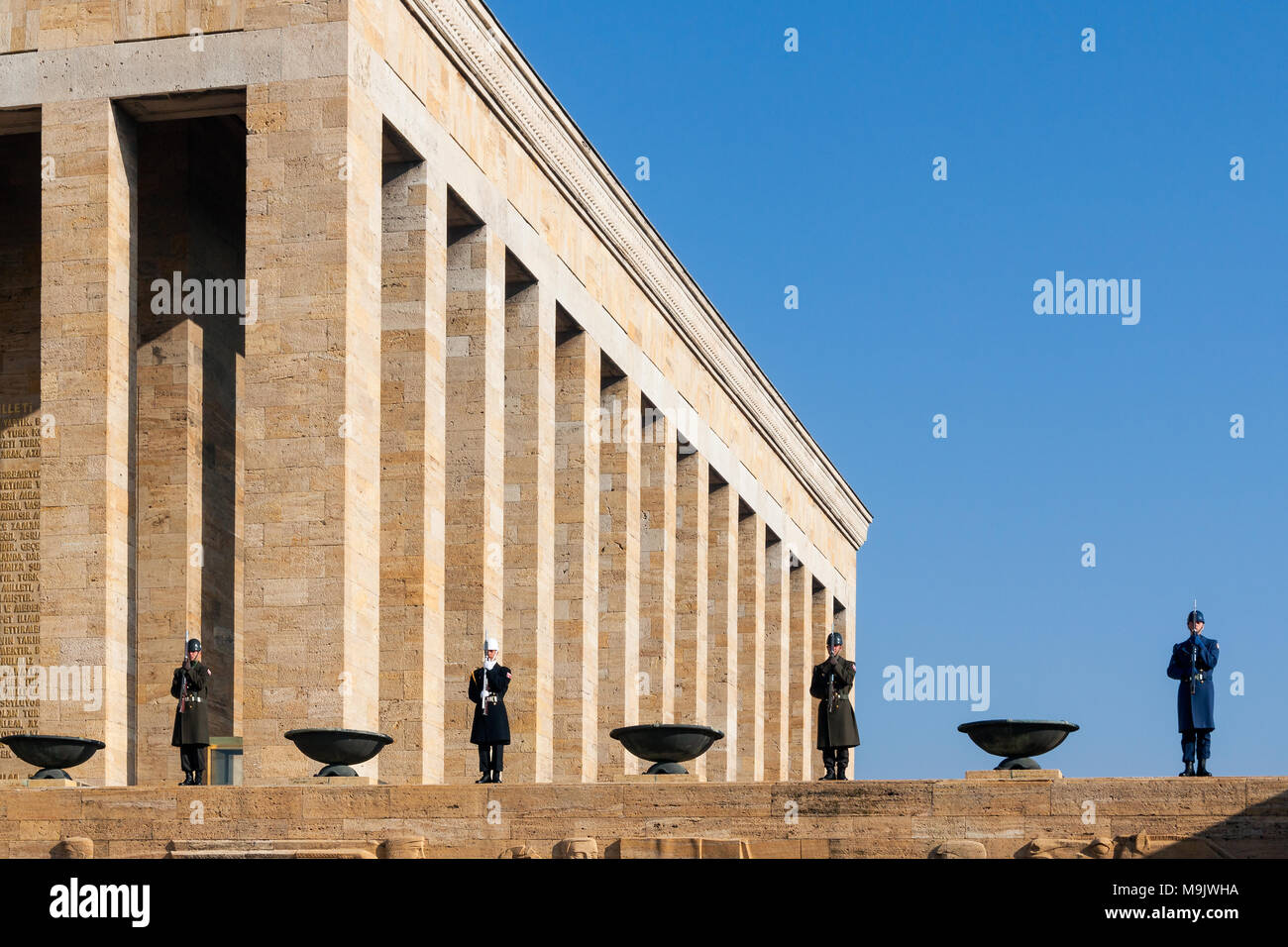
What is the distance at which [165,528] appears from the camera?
115ft

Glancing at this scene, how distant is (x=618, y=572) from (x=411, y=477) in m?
11.1

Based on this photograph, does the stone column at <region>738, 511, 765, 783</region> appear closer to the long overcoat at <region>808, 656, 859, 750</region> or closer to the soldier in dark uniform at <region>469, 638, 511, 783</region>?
the soldier in dark uniform at <region>469, 638, 511, 783</region>

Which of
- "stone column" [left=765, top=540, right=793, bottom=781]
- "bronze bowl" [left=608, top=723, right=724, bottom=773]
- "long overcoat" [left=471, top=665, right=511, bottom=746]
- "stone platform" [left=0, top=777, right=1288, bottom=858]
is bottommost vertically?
"stone platform" [left=0, top=777, right=1288, bottom=858]

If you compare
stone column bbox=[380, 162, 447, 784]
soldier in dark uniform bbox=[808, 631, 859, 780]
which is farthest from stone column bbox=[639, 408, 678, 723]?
soldier in dark uniform bbox=[808, 631, 859, 780]

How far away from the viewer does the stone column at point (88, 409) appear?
1221 inches

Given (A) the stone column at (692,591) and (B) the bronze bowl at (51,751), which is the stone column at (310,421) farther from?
(A) the stone column at (692,591)

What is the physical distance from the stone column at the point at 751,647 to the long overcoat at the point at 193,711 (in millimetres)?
29669

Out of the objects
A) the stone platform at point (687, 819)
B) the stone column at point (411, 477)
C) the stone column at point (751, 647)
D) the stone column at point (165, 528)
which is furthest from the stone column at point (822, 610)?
the stone platform at point (687, 819)

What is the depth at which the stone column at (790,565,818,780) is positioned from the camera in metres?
60.4

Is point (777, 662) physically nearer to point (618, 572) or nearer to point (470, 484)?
point (618, 572)

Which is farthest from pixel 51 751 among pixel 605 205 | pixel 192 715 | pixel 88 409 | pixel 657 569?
pixel 657 569

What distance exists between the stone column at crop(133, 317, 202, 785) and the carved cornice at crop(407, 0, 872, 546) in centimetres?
613
